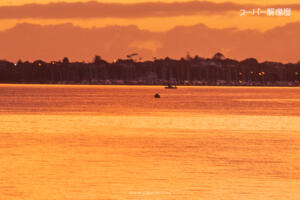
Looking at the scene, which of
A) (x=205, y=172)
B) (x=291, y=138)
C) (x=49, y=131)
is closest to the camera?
(x=205, y=172)

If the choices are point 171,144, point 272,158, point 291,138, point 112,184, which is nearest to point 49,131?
point 171,144

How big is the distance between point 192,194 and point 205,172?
20.4 feet

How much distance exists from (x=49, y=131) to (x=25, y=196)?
32.8 metres

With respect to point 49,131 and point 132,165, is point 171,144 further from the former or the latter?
point 49,131

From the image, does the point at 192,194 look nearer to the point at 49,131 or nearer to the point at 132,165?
the point at 132,165

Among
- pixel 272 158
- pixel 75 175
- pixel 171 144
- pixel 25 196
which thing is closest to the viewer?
pixel 25 196

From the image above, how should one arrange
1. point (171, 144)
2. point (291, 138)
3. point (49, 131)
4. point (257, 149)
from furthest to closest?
1. point (49, 131)
2. point (291, 138)
3. point (171, 144)
4. point (257, 149)

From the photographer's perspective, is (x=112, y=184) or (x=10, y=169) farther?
(x=10, y=169)

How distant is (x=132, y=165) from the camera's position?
101 ft

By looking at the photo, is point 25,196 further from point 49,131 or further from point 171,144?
point 49,131

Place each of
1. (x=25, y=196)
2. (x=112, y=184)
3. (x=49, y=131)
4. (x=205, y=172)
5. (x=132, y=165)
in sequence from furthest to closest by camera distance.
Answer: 1. (x=49, y=131)
2. (x=132, y=165)
3. (x=205, y=172)
4. (x=112, y=184)
5. (x=25, y=196)

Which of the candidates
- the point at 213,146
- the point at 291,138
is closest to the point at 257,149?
the point at 213,146

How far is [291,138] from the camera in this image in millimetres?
49125

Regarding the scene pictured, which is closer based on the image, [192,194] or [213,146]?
[192,194]
